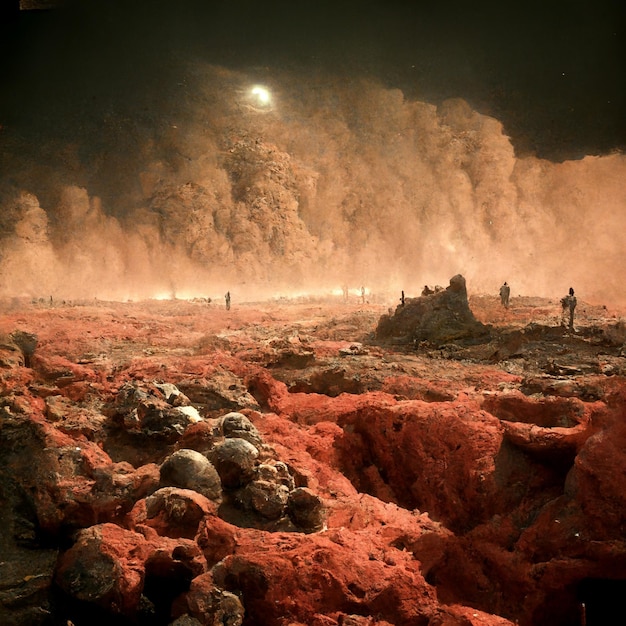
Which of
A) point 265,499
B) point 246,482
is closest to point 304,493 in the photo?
point 265,499

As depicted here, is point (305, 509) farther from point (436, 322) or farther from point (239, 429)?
point (436, 322)

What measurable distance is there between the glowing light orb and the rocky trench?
1347 centimetres

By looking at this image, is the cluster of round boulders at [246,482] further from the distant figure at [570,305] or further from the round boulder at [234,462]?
the distant figure at [570,305]

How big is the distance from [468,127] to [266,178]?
309 inches

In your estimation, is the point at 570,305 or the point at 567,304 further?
the point at 567,304

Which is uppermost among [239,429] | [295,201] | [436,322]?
[295,201]

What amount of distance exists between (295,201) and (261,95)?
14.4 ft

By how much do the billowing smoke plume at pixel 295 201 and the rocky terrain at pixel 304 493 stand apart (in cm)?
997

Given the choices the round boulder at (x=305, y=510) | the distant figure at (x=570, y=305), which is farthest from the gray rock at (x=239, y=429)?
the distant figure at (x=570, y=305)

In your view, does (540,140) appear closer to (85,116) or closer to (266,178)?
(266,178)

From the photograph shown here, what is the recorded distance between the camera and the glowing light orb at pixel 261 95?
1602cm

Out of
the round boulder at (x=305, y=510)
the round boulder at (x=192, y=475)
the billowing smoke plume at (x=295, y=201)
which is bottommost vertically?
the round boulder at (x=305, y=510)

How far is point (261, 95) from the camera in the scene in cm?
1673

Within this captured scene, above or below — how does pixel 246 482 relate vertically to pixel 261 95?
below
